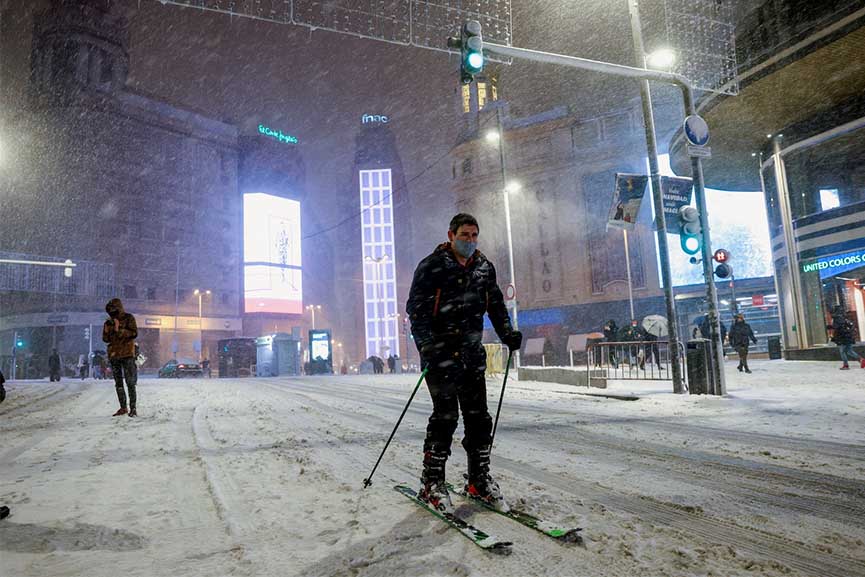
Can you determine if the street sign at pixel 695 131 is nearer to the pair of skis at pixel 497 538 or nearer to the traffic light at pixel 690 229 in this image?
the traffic light at pixel 690 229

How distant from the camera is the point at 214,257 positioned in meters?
78.9

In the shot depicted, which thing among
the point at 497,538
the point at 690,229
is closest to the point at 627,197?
the point at 690,229

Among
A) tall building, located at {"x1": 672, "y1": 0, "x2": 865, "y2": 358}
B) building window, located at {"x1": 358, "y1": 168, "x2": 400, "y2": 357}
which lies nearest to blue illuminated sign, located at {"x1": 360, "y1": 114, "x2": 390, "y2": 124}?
building window, located at {"x1": 358, "y1": 168, "x2": 400, "y2": 357}

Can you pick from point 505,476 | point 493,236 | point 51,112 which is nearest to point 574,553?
point 505,476

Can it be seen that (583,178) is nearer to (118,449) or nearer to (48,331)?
(118,449)

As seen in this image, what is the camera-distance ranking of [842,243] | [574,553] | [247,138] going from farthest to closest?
[247,138]
[842,243]
[574,553]

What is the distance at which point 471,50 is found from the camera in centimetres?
877

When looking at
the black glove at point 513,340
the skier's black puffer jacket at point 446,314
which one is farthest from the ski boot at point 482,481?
the black glove at point 513,340

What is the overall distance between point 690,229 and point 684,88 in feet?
9.04

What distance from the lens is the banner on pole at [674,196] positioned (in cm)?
1081

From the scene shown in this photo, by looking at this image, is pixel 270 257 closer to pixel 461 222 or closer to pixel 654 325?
pixel 654 325

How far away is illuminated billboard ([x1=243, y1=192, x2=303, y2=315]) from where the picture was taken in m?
80.5

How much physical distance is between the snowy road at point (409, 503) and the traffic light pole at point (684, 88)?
3210 mm

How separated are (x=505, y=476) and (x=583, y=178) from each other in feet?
143
